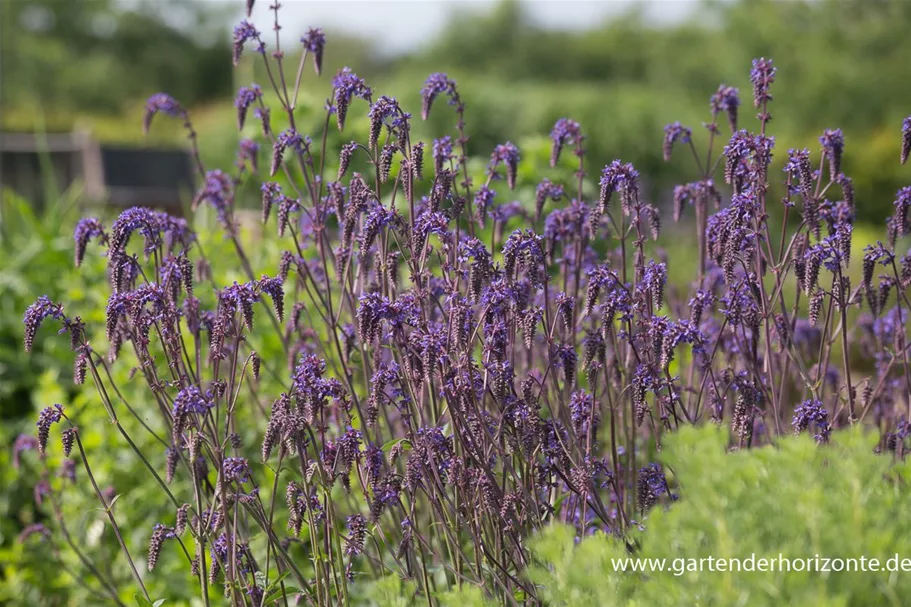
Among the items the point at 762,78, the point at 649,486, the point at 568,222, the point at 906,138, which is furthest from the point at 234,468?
the point at 906,138

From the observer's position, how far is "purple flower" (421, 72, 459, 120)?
327 cm

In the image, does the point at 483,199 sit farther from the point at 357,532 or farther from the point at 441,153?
the point at 357,532

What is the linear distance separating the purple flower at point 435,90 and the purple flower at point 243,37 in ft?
1.91

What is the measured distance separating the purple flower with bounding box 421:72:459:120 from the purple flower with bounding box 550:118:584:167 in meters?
0.44

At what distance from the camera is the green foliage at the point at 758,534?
1.74 metres

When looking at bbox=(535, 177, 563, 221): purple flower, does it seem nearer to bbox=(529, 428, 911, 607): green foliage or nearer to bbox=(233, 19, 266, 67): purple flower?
bbox=(233, 19, 266, 67): purple flower

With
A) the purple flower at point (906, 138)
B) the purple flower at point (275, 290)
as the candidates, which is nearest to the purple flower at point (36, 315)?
the purple flower at point (275, 290)

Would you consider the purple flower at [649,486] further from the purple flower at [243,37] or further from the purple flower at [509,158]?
the purple flower at [243,37]

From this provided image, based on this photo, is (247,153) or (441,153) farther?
(247,153)

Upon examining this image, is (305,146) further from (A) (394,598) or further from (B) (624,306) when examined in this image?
(A) (394,598)

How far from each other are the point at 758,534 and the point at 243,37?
242 cm

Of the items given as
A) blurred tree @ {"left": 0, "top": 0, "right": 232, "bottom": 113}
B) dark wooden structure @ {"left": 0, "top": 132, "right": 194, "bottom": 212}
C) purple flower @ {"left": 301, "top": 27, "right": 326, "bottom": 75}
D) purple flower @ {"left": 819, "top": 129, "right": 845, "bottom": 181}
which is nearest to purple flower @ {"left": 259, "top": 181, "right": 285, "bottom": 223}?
purple flower @ {"left": 301, "top": 27, "right": 326, "bottom": 75}

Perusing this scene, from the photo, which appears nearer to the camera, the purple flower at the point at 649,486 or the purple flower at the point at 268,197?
the purple flower at the point at 649,486

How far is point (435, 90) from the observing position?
3.29 m
